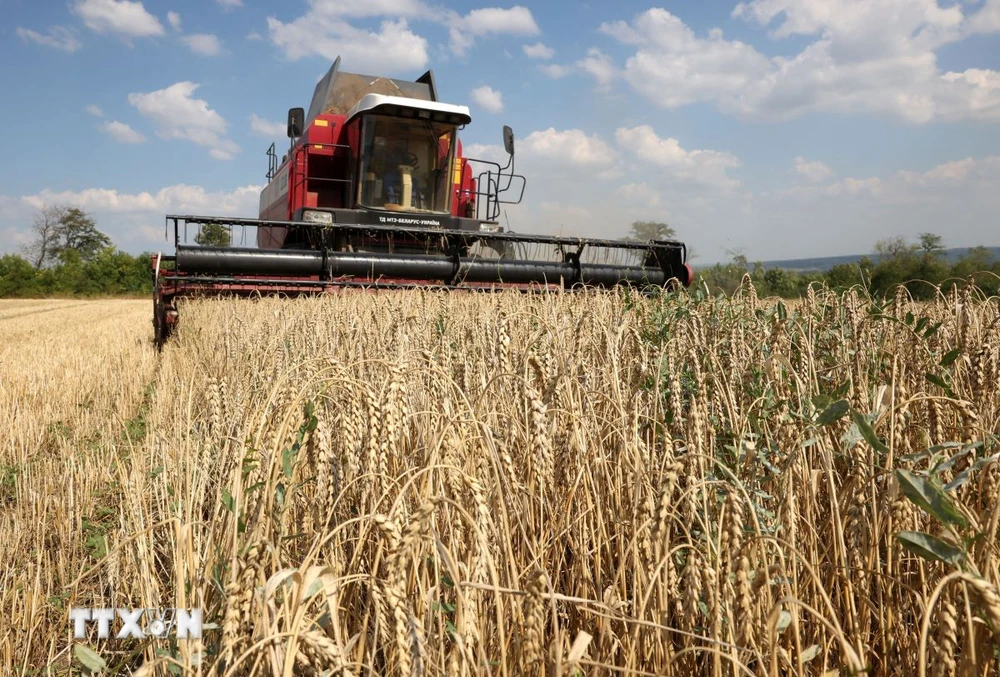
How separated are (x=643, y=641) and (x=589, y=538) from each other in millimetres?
442

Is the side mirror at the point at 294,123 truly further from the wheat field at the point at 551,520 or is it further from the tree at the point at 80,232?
the tree at the point at 80,232

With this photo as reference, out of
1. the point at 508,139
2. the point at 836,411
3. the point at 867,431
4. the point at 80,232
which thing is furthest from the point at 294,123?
the point at 80,232

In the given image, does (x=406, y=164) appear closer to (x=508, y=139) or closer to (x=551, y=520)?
(x=508, y=139)

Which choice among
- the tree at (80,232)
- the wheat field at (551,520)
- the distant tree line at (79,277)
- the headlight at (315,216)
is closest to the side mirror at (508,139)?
the headlight at (315,216)

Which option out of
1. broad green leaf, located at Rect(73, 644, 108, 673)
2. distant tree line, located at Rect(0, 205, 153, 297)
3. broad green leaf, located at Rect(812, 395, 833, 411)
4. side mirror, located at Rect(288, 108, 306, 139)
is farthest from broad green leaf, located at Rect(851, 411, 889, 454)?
distant tree line, located at Rect(0, 205, 153, 297)

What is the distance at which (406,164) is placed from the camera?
357 inches

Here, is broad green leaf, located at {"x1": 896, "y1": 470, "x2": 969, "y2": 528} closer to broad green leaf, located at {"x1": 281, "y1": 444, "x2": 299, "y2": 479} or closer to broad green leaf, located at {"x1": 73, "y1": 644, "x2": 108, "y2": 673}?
broad green leaf, located at {"x1": 281, "y1": 444, "x2": 299, "y2": 479}

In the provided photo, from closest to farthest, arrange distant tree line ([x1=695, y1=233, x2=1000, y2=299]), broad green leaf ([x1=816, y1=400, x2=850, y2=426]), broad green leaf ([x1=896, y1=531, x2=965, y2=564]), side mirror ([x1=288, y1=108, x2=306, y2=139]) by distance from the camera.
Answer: broad green leaf ([x1=896, y1=531, x2=965, y2=564]) < broad green leaf ([x1=816, y1=400, x2=850, y2=426]) < side mirror ([x1=288, y1=108, x2=306, y2=139]) < distant tree line ([x1=695, y1=233, x2=1000, y2=299])

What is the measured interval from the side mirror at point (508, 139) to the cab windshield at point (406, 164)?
2.28 ft

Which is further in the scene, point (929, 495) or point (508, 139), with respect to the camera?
point (508, 139)

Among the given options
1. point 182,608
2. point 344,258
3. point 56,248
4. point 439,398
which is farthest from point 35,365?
point 56,248

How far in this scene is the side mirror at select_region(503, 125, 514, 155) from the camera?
8734 mm

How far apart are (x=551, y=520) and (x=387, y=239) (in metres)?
7.20

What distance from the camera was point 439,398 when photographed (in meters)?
2.12
